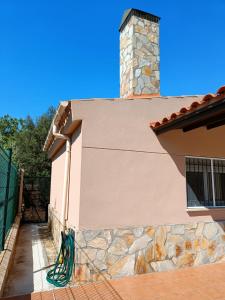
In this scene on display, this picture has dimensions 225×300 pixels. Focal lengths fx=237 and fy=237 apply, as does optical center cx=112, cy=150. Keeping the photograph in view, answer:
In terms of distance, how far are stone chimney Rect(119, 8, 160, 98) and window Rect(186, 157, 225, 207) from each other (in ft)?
8.55

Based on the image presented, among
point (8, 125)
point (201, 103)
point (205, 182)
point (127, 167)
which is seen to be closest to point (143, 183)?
point (127, 167)

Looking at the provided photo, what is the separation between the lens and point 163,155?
6.19 meters

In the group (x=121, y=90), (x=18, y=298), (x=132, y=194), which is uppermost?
(x=121, y=90)

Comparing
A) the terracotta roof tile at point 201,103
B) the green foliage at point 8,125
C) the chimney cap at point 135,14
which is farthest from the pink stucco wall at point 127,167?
the green foliage at point 8,125

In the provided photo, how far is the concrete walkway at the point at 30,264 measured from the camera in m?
4.91

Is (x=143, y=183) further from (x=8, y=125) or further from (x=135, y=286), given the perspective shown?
(x=8, y=125)

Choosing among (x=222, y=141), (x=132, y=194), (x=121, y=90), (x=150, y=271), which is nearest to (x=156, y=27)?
(x=121, y=90)

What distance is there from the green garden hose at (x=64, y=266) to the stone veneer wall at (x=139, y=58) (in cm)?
462

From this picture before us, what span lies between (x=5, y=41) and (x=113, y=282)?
380 inches

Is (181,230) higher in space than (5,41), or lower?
lower

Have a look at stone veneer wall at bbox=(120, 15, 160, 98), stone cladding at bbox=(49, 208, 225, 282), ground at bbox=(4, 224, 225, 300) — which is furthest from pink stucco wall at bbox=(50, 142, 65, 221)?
stone veneer wall at bbox=(120, 15, 160, 98)

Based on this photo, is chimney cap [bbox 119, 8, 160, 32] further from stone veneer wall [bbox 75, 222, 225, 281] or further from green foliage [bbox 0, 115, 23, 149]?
green foliage [bbox 0, 115, 23, 149]

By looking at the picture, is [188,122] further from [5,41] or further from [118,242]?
[5,41]

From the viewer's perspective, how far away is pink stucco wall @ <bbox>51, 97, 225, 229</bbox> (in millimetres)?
5316
